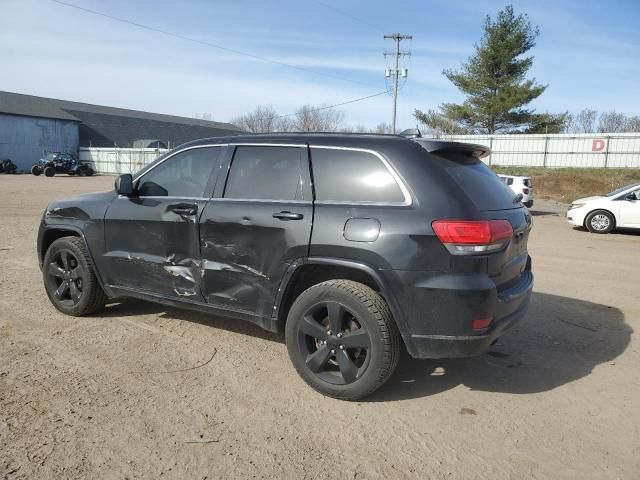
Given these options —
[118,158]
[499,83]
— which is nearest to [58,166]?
[118,158]

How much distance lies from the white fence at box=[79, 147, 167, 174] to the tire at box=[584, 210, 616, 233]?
34960 millimetres

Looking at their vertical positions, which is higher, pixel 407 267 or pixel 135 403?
pixel 407 267

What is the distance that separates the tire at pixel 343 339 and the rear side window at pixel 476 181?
94 cm

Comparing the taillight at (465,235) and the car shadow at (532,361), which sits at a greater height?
the taillight at (465,235)

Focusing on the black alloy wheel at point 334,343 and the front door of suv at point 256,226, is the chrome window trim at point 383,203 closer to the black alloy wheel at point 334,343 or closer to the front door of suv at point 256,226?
the front door of suv at point 256,226

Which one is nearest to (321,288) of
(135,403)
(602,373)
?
(135,403)

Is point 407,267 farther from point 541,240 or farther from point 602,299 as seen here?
point 541,240

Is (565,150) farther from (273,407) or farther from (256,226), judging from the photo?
(273,407)

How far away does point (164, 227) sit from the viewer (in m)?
4.18

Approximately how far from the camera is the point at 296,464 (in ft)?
8.86

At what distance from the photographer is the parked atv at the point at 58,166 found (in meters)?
38.3

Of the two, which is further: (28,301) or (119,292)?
(28,301)

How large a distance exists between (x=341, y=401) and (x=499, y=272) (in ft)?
4.49

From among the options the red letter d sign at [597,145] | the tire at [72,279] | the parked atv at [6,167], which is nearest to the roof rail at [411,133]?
the tire at [72,279]
